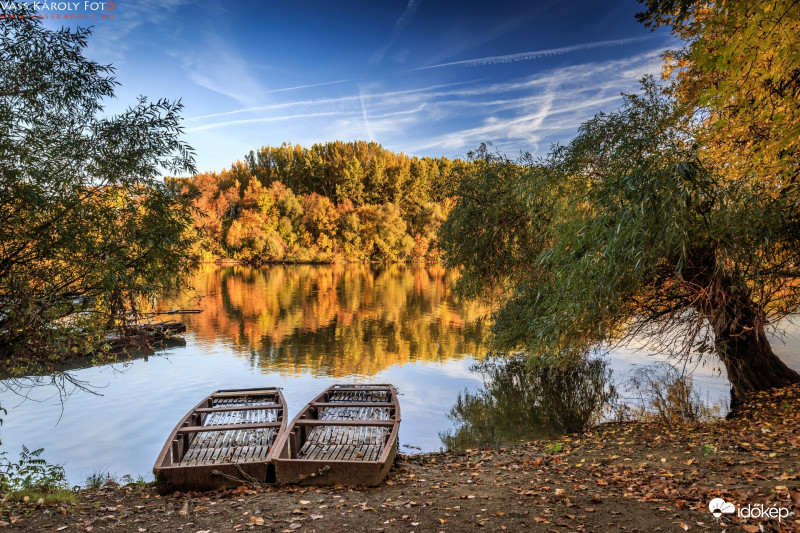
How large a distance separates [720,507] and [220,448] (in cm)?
744

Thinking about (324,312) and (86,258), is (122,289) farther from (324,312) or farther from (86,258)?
(324,312)

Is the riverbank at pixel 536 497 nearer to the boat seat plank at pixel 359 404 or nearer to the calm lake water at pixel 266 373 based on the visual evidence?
the boat seat plank at pixel 359 404

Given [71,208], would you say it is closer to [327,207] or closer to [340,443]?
[340,443]

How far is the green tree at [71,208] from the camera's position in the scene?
650 centimetres

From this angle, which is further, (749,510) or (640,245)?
(640,245)

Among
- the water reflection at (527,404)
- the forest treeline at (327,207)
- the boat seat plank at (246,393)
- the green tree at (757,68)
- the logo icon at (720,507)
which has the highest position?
the forest treeline at (327,207)

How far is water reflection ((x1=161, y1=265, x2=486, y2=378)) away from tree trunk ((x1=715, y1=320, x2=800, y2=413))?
6868mm

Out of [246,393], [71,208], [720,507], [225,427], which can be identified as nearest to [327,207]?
[246,393]

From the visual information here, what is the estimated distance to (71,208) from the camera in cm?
679

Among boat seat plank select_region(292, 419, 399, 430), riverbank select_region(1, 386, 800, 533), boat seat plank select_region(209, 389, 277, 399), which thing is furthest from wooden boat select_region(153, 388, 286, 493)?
boat seat plank select_region(292, 419, 399, 430)

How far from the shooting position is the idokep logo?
15.1 ft

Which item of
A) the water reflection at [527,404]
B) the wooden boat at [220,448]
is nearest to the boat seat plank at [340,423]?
the wooden boat at [220,448]

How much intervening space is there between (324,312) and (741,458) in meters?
23.3

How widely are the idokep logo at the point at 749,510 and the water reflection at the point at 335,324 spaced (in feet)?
30.0
